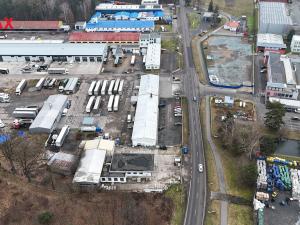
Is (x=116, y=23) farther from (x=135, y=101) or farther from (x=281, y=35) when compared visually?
(x=281, y=35)

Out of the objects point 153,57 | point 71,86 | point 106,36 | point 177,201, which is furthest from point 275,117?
point 106,36

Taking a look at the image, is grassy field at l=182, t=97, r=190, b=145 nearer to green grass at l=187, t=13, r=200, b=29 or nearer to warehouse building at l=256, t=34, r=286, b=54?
warehouse building at l=256, t=34, r=286, b=54

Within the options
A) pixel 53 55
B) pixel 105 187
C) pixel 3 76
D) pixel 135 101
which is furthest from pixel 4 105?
pixel 105 187

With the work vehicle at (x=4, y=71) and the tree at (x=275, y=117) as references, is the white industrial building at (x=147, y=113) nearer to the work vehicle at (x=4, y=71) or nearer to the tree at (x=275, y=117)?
the tree at (x=275, y=117)

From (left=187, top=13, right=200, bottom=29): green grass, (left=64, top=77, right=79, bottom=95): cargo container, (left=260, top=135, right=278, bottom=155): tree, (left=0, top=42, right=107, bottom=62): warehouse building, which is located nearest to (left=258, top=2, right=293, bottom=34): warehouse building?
(left=187, top=13, right=200, bottom=29): green grass

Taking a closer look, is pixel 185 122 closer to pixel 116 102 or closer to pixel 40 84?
pixel 116 102

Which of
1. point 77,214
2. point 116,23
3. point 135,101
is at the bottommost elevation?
point 77,214

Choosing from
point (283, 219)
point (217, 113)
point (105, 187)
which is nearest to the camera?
point (283, 219)
